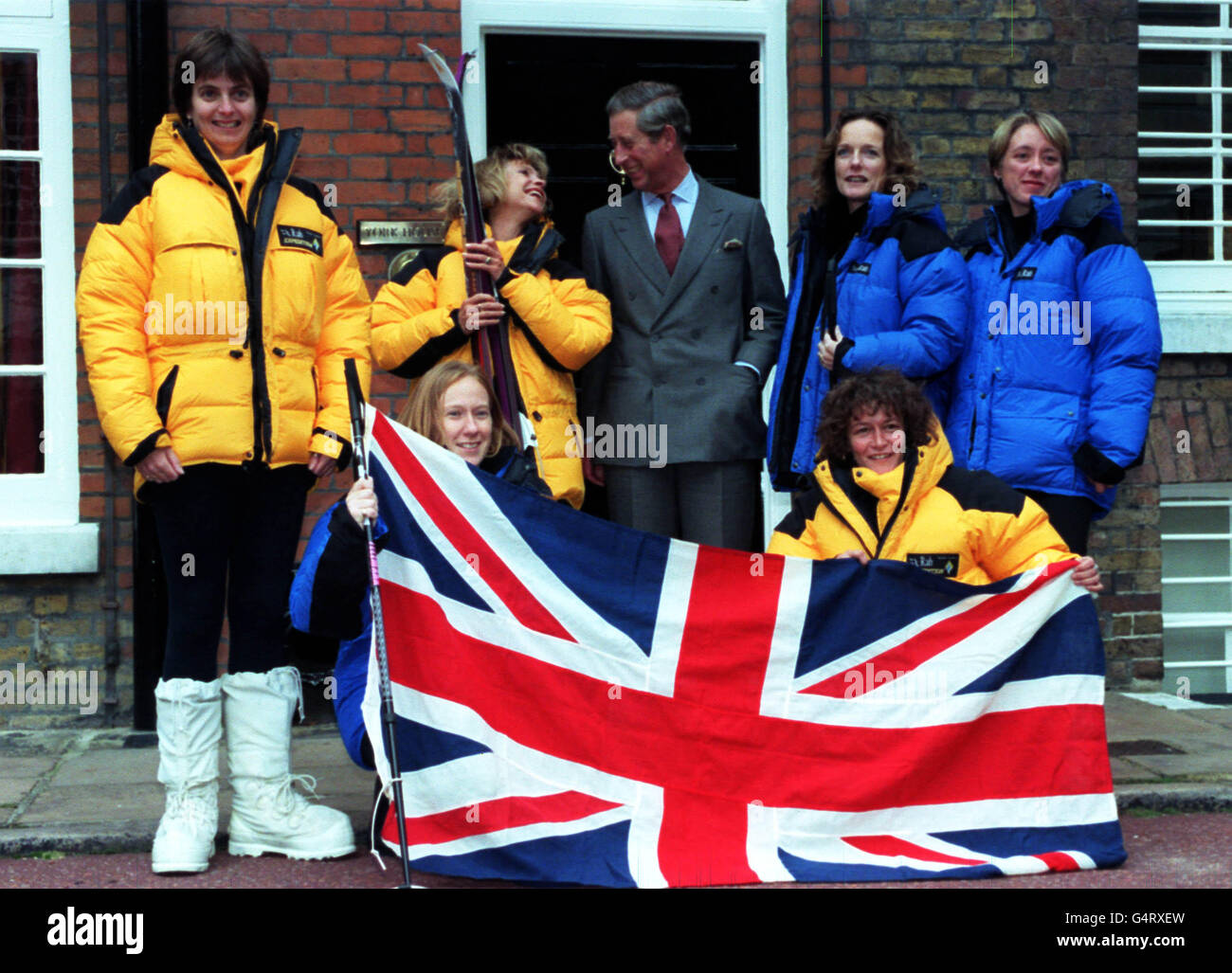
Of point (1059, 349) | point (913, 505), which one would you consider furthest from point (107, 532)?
point (1059, 349)

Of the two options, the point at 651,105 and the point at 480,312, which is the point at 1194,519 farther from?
the point at 480,312

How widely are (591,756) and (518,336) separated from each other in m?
1.48

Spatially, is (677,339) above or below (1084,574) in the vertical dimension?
above

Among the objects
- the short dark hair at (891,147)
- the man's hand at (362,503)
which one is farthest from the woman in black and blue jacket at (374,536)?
the short dark hair at (891,147)

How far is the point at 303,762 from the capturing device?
5816mm

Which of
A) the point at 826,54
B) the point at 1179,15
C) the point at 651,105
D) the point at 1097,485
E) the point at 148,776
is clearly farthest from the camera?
the point at 1179,15

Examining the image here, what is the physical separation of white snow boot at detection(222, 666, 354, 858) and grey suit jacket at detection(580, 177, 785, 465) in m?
1.43

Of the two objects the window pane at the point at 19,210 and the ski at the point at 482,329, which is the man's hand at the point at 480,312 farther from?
the window pane at the point at 19,210

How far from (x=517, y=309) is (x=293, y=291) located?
2.56ft

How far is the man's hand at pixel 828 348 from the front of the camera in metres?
4.96

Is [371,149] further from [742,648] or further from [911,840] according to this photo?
[911,840]

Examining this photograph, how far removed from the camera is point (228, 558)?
4492 mm

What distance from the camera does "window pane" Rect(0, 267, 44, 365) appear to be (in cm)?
654

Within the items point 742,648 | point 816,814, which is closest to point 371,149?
point 742,648
